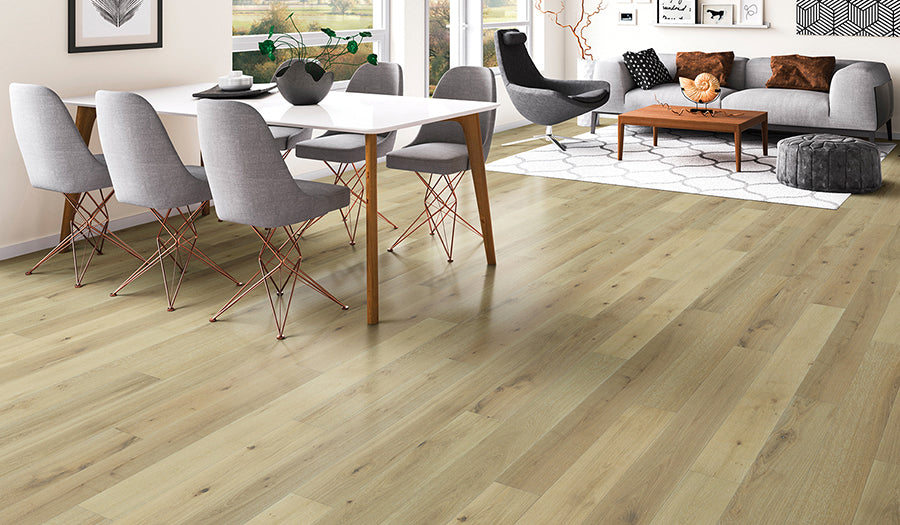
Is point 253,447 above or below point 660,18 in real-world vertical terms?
below

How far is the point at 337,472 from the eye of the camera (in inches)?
98.3

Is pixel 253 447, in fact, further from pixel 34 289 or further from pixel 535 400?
pixel 34 289

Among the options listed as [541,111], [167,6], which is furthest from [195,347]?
[541,111]

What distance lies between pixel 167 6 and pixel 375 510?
3.87 m

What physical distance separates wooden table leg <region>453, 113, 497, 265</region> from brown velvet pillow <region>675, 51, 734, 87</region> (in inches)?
192

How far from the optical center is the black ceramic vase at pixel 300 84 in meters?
4.26

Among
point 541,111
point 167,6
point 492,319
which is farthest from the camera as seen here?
point 541,111

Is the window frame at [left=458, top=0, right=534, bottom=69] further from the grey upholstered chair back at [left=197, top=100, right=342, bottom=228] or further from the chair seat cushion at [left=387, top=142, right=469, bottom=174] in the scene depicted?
the grey upholstered chair back at [left=197, top=100, right=342, bottom=228]

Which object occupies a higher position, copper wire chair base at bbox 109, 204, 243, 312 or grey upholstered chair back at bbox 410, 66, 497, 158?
grey upholstered chair back at bbox 410, 66, 497, 158

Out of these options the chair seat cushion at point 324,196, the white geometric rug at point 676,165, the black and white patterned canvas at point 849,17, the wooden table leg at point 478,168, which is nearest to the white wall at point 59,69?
the chair seat cushion at point 324,196

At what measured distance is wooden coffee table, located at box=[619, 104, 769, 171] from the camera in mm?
6754

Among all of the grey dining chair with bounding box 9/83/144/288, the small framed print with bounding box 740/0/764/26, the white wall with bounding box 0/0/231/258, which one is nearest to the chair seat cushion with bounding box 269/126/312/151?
the white wall with bounding box 0/0/231/258

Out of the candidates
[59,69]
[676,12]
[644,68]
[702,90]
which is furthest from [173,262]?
[676,12]

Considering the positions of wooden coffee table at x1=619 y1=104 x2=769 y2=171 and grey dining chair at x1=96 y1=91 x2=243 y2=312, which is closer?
grey dining chair at x1=96 y1=91 x2=243 y2=312
